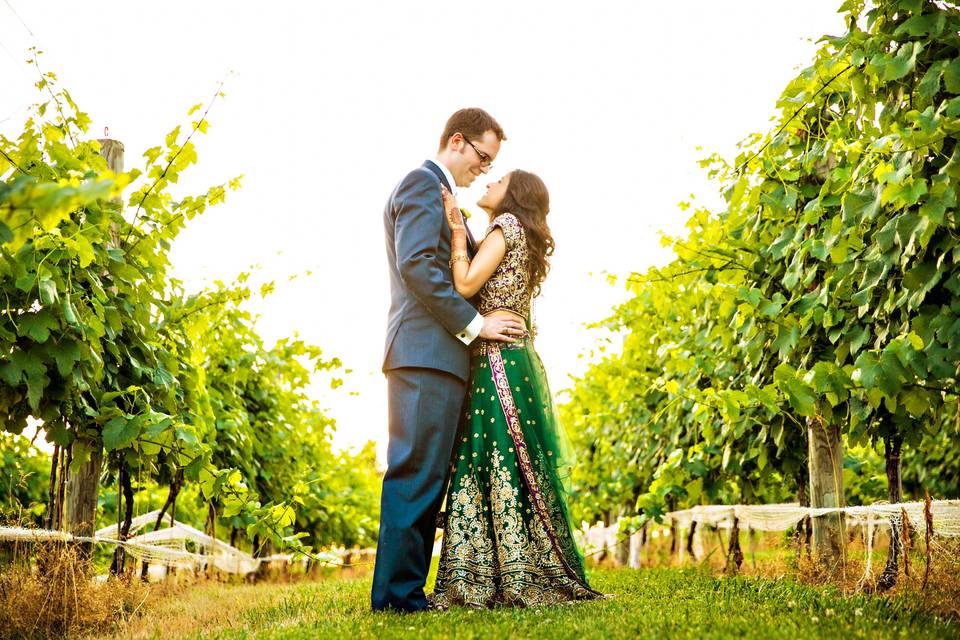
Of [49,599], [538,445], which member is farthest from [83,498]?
[538,445]

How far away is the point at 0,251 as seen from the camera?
2.90m

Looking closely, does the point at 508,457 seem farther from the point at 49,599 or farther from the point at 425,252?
the point at 49,599

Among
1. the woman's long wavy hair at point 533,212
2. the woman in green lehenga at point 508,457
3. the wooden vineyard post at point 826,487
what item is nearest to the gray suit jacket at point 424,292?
the woman in green lehenga at point 508,457

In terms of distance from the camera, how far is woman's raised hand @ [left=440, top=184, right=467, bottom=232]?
3.71 m

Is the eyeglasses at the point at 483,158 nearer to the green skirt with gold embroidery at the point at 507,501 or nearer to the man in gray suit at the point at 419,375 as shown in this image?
the man in gray suit at the point at 419,375

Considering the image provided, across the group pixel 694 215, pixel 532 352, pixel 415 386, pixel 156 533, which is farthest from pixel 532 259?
pixel 156 533

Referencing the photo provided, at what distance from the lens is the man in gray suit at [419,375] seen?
132 inches

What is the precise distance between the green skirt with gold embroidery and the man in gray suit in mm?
100

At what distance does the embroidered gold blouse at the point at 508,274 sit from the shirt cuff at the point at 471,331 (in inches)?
8.0

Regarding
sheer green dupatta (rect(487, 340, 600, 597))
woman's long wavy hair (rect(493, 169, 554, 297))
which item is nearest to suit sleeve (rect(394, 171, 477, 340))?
sheer green dupatta (rect(487, 340, 600, 597))

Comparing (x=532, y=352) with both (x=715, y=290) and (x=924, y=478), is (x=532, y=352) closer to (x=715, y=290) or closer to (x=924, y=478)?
(x=715, y=290)

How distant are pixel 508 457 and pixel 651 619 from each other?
0.97 m

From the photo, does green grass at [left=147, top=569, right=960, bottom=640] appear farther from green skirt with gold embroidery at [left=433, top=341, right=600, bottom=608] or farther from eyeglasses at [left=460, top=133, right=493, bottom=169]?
eyeglasses at [left=460, top=133, right=493, bottom=169]

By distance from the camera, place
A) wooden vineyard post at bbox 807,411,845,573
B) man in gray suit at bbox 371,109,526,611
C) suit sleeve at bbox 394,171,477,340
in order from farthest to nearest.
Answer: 1. wooden vineyard post at bbox 807,411,845,573
2. suit sleeve at bbox 394,171,477,340
3. man in gray suit at bbox 371,109,526,611
